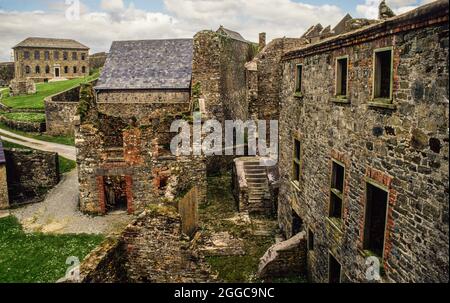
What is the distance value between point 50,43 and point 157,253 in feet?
262

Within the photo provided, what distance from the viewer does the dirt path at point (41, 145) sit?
2952 cm

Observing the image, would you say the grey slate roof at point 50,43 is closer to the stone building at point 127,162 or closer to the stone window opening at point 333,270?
the stone building at point 127,162

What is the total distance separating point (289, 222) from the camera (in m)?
15.7

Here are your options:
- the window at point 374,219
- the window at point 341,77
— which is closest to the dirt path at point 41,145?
the window at point 341,77

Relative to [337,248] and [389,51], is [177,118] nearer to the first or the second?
[337,248]

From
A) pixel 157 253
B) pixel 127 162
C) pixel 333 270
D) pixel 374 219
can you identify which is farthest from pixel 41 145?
pixel 374 219

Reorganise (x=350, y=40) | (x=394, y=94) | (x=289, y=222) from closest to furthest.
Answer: (x=394, y=94) → (x=350, y=40) → (x=289, y=222)

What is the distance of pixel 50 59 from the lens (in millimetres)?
78625

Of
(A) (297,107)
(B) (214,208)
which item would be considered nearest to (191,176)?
(B) (214,208)

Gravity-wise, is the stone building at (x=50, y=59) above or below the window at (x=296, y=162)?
above

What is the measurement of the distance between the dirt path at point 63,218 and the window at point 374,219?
10855 mm

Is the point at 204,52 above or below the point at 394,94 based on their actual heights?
above

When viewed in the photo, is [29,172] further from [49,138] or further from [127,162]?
[49,138]
